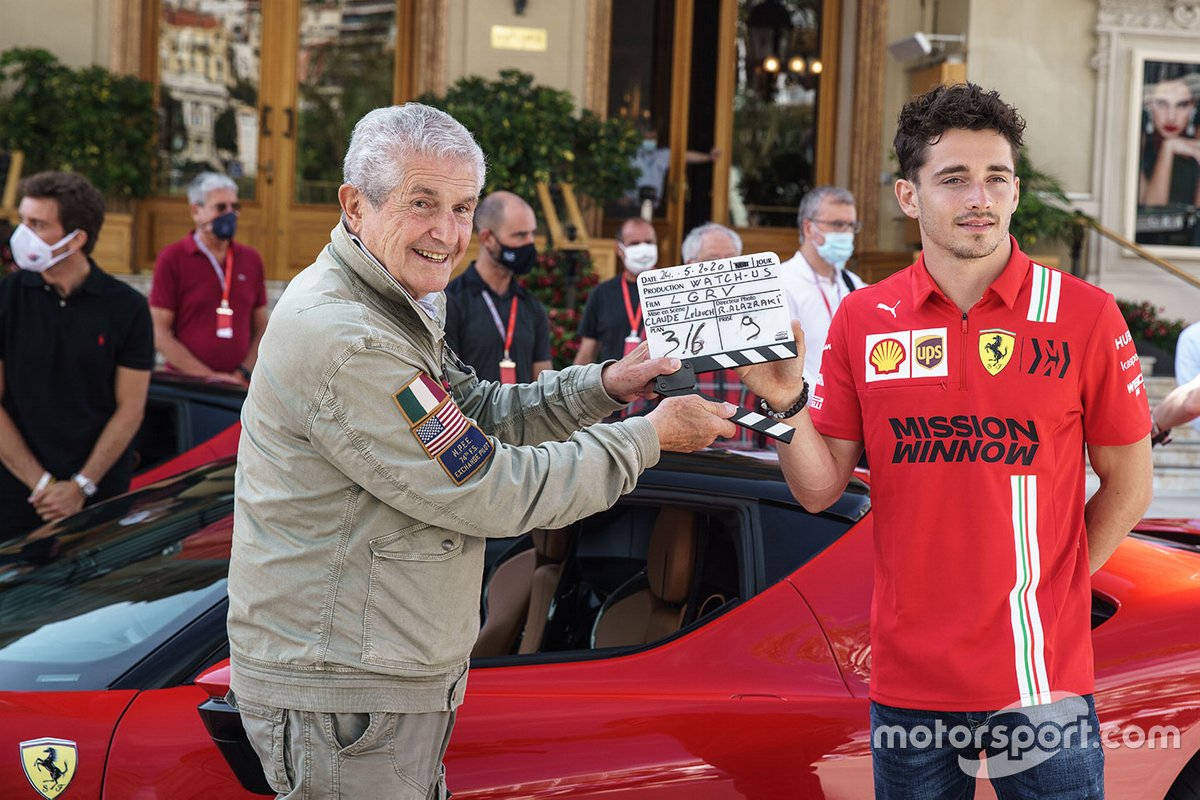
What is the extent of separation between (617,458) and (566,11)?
1078 centimetres

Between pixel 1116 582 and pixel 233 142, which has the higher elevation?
pixel 233 142

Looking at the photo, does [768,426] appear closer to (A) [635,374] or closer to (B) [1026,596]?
Result: (A) [635,374]

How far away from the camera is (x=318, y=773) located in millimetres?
2131

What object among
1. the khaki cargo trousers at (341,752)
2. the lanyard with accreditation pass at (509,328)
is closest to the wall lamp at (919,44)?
the lanyard with accreditation pass at (509,328)

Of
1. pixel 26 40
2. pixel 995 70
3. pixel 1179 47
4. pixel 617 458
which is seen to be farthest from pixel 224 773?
pixel 1179 47

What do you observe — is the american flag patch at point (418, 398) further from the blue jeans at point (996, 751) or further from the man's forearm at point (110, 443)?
the man's forearm at point (110, 443)

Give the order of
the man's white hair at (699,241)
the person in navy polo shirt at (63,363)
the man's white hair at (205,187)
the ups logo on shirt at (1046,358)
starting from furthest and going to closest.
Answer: the man's white hair at (205,187), the man's white hair at (699,241), the person in navy polo shirt at (63,363), the ups logo on shirt at (1046,358)

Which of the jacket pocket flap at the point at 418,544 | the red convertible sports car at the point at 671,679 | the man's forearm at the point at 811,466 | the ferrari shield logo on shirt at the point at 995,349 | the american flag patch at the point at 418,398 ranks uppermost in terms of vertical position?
the ferrari shield logo on shirt at the point at 995,349

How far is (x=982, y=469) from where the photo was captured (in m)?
2.29

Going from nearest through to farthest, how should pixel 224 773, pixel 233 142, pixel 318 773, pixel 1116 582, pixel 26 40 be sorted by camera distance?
pixel 318 773, pixel 224 773, pixel 1116 582, pixel 26 40, pixel 233 142

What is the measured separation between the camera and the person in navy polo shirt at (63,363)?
15.0ft

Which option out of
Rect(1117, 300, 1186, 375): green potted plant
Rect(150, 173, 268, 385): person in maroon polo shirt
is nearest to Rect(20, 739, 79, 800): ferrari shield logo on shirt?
Rect(150, 173, 268, 385): person in maroon polo shirt

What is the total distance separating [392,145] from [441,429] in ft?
1.64

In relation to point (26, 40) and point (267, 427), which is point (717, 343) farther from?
point (26, 40)
